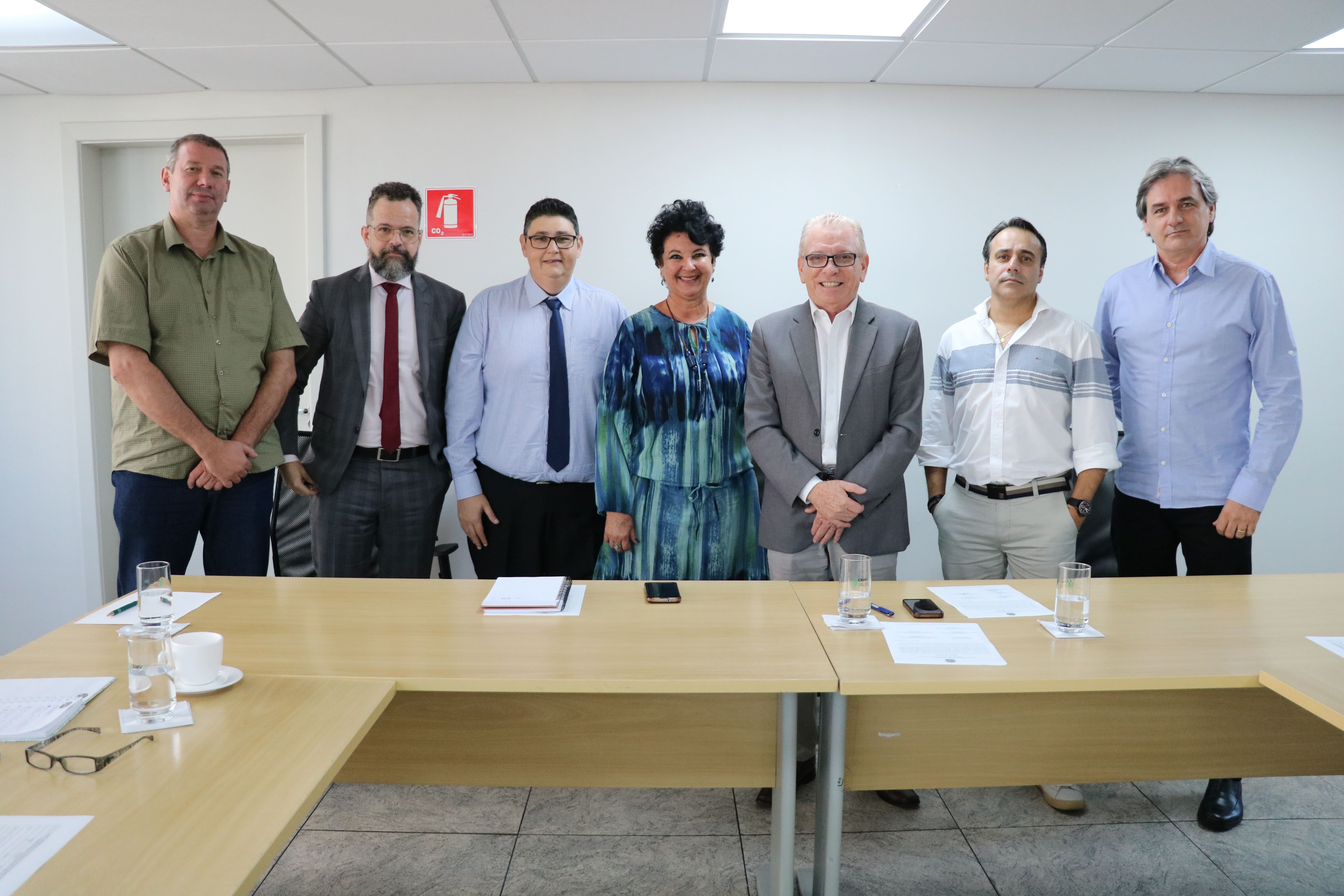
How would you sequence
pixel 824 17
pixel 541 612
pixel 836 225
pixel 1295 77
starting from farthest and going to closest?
pixel 1295 77
pixel 824 17
pixel 836 225
pixel 541 612

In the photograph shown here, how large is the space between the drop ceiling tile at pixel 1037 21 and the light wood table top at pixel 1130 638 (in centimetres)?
201

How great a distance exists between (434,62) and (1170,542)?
331cm

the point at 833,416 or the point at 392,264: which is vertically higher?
the point at 392,264

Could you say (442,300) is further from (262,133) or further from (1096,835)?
(1096,835)

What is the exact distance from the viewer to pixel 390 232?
2842mm

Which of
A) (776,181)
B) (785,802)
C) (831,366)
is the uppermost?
(776,181)

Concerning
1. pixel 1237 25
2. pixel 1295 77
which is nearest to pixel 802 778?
pixel 1237 25

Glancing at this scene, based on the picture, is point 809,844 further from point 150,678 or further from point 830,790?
point 150,678

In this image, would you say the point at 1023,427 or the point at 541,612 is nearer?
the point at 541,612

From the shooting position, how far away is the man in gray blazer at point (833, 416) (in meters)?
2.40

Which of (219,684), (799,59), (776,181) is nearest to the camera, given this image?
(219,684)

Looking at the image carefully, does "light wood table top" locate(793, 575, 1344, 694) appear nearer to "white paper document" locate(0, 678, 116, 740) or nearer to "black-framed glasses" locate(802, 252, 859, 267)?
"black-framed glasses" locate(802, 252, 859, 267)

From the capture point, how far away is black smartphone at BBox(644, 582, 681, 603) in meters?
1.95

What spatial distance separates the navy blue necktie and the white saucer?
1389mm
